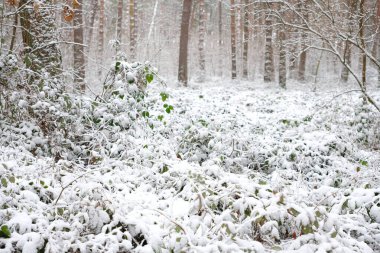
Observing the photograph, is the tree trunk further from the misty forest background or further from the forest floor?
the forest floor

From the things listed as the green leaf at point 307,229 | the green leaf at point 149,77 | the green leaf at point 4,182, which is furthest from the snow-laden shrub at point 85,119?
the green leaf at point 307,229

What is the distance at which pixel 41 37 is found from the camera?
18.6 feet

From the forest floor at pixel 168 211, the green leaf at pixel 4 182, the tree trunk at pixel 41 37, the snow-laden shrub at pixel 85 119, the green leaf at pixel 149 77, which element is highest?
the tree trunk at pixel 41 37

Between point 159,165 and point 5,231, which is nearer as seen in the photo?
point 5,231

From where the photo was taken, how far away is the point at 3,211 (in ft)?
8.46

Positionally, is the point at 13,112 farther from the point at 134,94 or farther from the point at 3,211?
the point at 3,211

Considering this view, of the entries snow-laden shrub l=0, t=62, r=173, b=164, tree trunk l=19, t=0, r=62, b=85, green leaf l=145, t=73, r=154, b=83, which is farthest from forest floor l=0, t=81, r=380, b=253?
tree trunk l=19, t=0, r=62, b=85

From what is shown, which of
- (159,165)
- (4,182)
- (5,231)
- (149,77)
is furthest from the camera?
(149,77)

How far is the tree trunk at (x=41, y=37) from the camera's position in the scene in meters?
5.51

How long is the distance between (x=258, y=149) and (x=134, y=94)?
271cm

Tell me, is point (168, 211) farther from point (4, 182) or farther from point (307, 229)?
point (4, 182)

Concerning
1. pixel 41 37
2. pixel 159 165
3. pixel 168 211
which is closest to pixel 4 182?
pixel 168 211

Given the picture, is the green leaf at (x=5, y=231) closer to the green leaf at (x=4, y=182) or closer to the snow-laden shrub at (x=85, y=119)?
the green leaf at (x=4, y=182)

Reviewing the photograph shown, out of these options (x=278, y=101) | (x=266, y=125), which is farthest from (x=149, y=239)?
(x=278, y=101)
